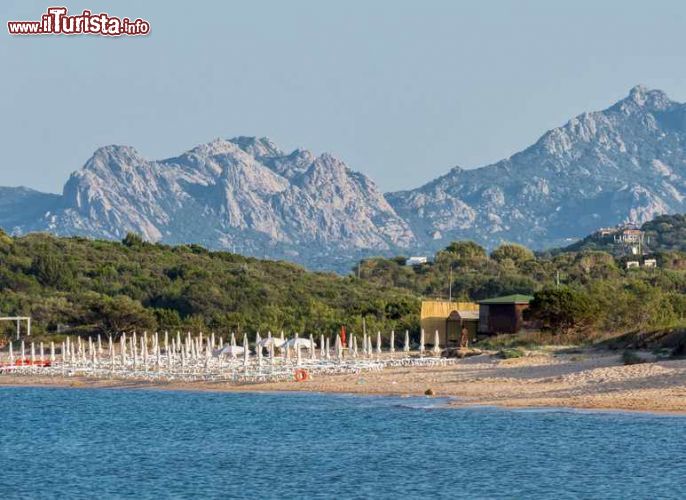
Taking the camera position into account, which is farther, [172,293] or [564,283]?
[564,283]

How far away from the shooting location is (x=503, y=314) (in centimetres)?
6166

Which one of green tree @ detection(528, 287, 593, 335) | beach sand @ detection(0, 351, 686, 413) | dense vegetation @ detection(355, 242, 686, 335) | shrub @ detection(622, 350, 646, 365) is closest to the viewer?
beach sand @ detection(0, 351, 686, 413)

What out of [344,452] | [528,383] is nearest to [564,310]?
[528,383]

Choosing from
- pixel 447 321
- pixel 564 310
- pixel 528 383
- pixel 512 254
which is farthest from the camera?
pixel 512 254

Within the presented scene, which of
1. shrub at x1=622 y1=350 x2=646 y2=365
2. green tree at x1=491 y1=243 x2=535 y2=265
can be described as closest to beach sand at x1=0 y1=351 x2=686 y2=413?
shrub at x1=622 y1=350 x2=646 y2=365

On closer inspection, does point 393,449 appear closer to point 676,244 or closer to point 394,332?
point 394,332

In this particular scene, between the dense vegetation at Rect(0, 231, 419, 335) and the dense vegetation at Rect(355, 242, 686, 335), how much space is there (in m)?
7.12

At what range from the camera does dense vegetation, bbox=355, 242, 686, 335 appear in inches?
2244

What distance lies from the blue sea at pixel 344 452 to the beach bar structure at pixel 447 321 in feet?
63.1

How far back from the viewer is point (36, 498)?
29328 millimetres

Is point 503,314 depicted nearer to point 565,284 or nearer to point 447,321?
point 447,321

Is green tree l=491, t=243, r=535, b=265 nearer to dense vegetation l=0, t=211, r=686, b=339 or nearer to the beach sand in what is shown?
dense vegetation l=0, t=211, r=686, b=339

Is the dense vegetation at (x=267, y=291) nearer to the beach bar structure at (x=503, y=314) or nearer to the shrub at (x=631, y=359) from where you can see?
the beach bar structure at (x=503, y=314)

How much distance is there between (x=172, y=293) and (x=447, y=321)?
20.9 metres
